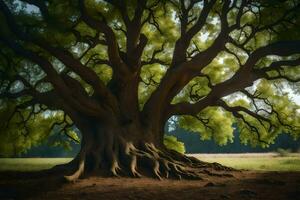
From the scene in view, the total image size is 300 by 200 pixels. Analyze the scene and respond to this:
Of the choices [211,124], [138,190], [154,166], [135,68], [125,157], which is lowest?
[138,190]

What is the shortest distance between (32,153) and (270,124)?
5415 cm

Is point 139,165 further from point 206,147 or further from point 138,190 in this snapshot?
point 206,147

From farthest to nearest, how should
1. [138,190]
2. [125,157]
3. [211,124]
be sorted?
[211,124] → [125,157] → [138,190]

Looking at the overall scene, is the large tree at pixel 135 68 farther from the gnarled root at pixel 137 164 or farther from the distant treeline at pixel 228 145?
the distant treeline at pixel 228 145

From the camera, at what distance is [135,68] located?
1980cm

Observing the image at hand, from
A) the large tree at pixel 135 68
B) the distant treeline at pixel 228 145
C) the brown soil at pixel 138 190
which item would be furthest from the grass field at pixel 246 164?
the distant treeline at pixel 228 145

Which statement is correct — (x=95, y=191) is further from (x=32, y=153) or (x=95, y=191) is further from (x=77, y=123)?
→ (x=32, y=153)

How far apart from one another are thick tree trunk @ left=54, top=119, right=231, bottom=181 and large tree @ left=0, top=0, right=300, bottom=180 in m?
0.06

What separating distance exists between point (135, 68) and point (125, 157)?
16.0 ft

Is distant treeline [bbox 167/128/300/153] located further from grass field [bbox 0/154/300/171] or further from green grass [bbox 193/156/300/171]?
green grass [bbox 193/156/300/171]

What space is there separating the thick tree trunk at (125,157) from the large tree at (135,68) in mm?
56

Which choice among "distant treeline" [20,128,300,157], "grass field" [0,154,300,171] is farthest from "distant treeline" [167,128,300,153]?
"grass field" [0,154,300,171]

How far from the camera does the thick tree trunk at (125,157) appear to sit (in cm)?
1655

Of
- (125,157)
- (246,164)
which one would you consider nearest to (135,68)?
(125,157)
